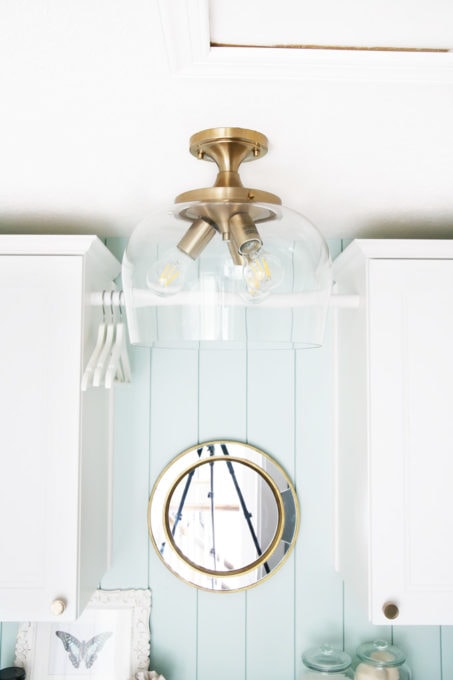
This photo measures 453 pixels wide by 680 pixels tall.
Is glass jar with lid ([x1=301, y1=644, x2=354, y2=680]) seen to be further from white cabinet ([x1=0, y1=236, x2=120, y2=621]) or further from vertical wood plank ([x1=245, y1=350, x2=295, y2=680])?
white cabinet ([x1=0, y1=236, x2=120, y2=621])

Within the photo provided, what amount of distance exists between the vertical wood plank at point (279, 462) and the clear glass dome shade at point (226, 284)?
109cm

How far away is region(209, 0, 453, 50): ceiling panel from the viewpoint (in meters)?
0.84

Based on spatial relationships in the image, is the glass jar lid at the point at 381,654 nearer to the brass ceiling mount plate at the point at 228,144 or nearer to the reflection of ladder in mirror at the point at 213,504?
the reflection of ladder in mirror at the point at 213,504

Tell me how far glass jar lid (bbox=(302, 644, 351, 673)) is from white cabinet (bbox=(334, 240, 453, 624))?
26 centimetres

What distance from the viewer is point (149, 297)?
0.94 meters

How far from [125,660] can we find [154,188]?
1.34 metres

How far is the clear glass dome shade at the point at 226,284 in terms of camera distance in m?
0.89

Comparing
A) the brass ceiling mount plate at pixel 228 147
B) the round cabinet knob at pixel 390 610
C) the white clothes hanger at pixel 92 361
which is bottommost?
the round cabinet knob at pixel 390 610

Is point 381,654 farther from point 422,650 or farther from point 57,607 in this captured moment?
point 57,607

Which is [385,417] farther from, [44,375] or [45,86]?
[45,86]

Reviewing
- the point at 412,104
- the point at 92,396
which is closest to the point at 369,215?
the point at 412,104

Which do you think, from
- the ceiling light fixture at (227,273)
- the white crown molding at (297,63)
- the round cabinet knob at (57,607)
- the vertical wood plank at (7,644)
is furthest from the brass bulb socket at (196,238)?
the vertical wood plank at (7,644)

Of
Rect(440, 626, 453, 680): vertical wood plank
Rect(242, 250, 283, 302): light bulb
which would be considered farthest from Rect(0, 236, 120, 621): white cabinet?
Rect(440, 626, 453, 680): vertical wood plank

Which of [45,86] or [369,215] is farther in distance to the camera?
[369,215]
